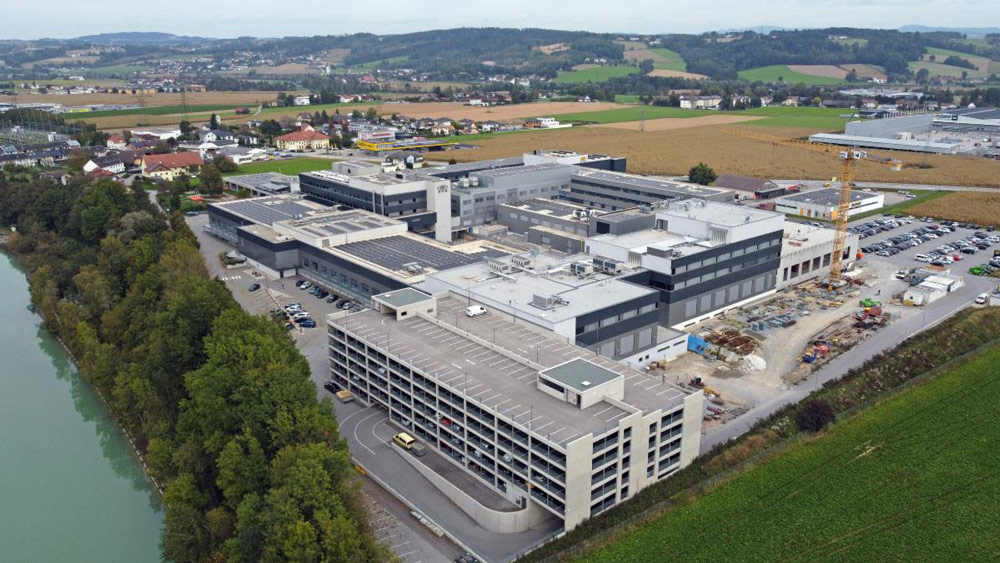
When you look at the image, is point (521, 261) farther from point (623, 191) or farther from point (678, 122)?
point (678, 122)

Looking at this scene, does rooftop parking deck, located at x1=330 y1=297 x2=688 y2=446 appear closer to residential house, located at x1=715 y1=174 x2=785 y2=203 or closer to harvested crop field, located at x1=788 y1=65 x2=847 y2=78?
residential house, located at x1=715 y1=174 x2=785 y2=203

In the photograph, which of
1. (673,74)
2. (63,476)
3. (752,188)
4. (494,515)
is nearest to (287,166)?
A: (752,188)

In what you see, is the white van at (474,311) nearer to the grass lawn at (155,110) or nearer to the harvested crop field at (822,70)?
the grass lawn at (155,110)

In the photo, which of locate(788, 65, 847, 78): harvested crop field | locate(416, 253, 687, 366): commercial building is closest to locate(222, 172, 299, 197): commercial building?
locate(416, 253, 687, 366): commercial building

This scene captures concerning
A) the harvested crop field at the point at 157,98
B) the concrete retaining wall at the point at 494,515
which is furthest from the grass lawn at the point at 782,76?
the concrete retaining wall at the point at 494,515

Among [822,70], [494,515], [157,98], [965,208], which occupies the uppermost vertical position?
[822,70]

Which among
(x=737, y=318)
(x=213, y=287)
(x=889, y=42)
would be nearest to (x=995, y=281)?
(x=737, y=318)
